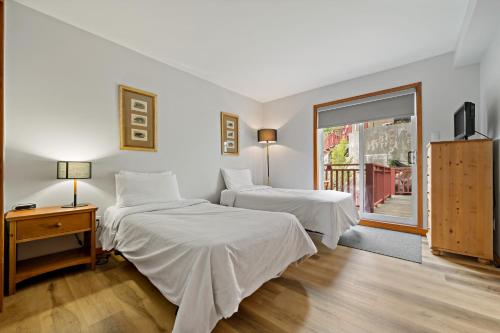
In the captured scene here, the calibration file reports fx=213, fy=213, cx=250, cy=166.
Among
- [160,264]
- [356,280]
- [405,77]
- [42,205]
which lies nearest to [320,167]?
[405,77]

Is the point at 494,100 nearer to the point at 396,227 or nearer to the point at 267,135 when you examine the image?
the point at 396,227

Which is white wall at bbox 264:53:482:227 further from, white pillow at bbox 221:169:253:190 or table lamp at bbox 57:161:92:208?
table lamp at bbox 57:161:92:208

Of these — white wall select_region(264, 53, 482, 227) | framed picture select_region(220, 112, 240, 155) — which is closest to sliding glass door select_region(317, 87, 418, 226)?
white wall select_region(264, 53, 482, 227)

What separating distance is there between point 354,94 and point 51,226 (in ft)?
14.8

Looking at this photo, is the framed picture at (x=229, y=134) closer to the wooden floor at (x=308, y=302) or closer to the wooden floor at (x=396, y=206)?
the wooden floor at (x=308, y=302)

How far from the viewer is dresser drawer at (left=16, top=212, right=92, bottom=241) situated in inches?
70.5

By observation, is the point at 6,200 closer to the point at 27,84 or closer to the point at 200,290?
the point at 27,84

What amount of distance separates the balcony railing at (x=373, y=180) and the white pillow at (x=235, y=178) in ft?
5.37

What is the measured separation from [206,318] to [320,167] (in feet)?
11.9

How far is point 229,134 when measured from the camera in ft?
13.9

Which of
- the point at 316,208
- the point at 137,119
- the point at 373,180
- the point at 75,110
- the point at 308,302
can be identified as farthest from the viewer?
the point at 373,180

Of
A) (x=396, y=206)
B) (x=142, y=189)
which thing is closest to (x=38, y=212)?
(x=142, y=189)

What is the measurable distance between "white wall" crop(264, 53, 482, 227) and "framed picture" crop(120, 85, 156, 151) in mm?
2748

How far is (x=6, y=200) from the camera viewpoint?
200 cm
